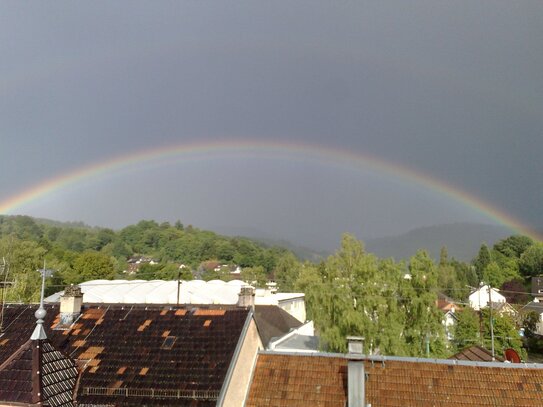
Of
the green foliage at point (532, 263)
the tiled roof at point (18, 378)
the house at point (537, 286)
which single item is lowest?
the tiled roof at point (18, 378)

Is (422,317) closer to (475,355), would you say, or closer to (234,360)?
(475,355)

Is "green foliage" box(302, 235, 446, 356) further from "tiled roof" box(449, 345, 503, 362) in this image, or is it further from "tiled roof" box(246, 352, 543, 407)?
"tiled roof" box(246, 352, 543, 407)

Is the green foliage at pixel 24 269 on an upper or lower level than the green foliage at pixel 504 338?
upper

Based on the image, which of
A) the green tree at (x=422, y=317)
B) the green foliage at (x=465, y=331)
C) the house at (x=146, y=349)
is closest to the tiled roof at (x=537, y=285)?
the green foliage at (x=465, y=331)

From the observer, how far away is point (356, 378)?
48.4ft

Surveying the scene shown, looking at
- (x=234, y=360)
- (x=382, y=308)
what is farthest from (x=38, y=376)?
(x=382, y=308)

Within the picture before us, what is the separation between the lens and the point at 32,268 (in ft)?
256

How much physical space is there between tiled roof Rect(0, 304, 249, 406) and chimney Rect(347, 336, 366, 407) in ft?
13.3

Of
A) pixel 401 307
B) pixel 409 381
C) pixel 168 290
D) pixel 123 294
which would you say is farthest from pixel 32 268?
pixel 409 381

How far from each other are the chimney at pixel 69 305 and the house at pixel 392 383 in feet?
26.0

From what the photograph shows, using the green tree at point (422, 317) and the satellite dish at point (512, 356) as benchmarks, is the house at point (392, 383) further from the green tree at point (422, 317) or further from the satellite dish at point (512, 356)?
the green tree at point (422, 317)

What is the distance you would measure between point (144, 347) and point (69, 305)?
432 centimetres

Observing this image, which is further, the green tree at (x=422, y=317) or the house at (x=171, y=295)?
the house at (x=171, y=295)

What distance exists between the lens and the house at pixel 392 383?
14.5 m
